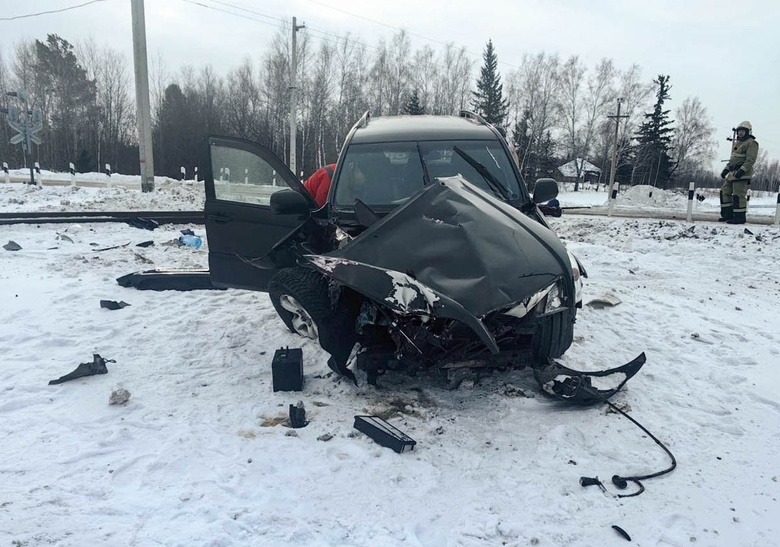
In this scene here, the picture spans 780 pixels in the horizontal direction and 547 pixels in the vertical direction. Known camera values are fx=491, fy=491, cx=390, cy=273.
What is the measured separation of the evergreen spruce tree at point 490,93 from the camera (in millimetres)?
48625

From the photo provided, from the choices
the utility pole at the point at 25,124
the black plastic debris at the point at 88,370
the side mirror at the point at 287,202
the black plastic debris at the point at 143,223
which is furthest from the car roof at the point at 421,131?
the utility pole at the point at 25,124

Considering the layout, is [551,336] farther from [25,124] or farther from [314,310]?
[25,124]

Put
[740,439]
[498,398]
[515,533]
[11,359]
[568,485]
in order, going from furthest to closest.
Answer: [11,359] → [498,398] → [740,439] → [568,485] → [515,533]

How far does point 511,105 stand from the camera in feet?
164

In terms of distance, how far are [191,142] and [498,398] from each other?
50.1 metres

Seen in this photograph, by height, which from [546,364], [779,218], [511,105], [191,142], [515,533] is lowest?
[515,533]

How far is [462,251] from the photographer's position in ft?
9.82

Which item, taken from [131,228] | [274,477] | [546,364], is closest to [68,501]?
[274,477]

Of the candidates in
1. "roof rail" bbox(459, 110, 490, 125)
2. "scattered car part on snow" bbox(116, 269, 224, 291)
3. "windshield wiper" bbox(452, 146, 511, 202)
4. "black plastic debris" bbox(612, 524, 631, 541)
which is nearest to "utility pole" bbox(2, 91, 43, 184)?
"scattered car part on snow" bbox(116, 269, 224, 291)

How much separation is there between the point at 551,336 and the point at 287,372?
6.34ft

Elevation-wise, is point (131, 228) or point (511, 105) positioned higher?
point (511, 105)

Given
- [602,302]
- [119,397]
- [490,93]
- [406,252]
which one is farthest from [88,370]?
[490,93]

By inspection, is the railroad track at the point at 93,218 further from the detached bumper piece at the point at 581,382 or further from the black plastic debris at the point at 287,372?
the detached bumper piece at the point at 581,382

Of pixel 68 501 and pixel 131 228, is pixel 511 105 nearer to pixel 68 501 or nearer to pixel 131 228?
pixel 131 228
